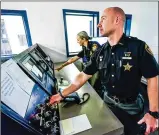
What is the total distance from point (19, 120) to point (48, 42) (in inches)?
75.1

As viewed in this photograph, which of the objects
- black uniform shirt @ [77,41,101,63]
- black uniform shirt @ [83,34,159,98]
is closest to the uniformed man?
black uniform shirt @ [83,34,159,98]

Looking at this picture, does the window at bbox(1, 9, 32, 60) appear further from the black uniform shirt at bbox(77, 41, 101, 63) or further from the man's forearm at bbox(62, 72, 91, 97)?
the man's forearm at bbox(62, 72, 91, 97)

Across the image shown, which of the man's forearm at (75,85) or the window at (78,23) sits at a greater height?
the window at (78,23)

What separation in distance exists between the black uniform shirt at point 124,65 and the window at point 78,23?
3.01 feet

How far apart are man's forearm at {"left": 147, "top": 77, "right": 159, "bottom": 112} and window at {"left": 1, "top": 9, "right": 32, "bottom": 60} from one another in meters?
1.98

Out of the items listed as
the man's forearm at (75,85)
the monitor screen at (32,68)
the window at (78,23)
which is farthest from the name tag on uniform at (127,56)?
the window at (78,23)

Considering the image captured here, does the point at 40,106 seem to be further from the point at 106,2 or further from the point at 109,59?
the point at 106,2

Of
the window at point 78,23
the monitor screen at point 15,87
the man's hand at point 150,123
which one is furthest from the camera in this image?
the window at point 78,23

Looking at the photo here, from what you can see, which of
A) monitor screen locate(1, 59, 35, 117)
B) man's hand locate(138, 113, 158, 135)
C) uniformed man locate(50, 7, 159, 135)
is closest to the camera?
monitor screen locate(1, 59, 35, 117)

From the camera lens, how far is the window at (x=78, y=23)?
2.10m

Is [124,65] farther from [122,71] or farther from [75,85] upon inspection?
[75,85]

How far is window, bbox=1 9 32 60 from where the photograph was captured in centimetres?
211

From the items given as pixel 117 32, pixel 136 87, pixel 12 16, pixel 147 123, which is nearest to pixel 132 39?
pixel 117 32

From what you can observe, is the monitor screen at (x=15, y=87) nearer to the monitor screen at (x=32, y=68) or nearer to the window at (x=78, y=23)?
the monitor screen at (x=32, y=68)
